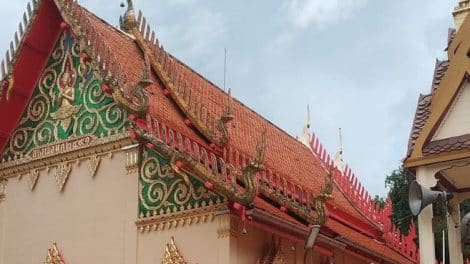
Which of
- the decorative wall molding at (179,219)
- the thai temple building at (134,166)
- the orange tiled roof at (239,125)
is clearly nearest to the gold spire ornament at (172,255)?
the thai temple building at (134,166)

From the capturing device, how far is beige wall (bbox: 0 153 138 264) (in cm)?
1006

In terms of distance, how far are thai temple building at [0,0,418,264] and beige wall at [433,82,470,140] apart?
15 millimetres

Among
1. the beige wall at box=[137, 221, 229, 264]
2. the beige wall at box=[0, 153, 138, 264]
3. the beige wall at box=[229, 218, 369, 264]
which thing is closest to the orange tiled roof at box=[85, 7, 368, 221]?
the beige wall at box=[0, 153, 138, 264]

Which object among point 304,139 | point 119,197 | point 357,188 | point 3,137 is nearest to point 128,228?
point 119,197

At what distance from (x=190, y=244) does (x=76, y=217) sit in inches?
73.3

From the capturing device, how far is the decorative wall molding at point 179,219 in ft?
30.6

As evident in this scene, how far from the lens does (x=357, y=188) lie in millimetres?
15289

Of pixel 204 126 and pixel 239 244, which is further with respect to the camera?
pixel 204 126

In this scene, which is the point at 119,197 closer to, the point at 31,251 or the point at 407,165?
the point at 31,251

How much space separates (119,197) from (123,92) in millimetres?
1310

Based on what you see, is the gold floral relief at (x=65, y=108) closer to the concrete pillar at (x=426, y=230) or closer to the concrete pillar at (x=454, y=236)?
the concrete pillar at (x=426, y=230)

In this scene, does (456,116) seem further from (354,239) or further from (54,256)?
(54,256)

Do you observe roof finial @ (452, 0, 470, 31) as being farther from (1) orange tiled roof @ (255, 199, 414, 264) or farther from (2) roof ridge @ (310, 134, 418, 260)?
(2) roof ridge @ (310, 134, 418, 260)

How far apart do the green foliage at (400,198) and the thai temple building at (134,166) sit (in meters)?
12.0
